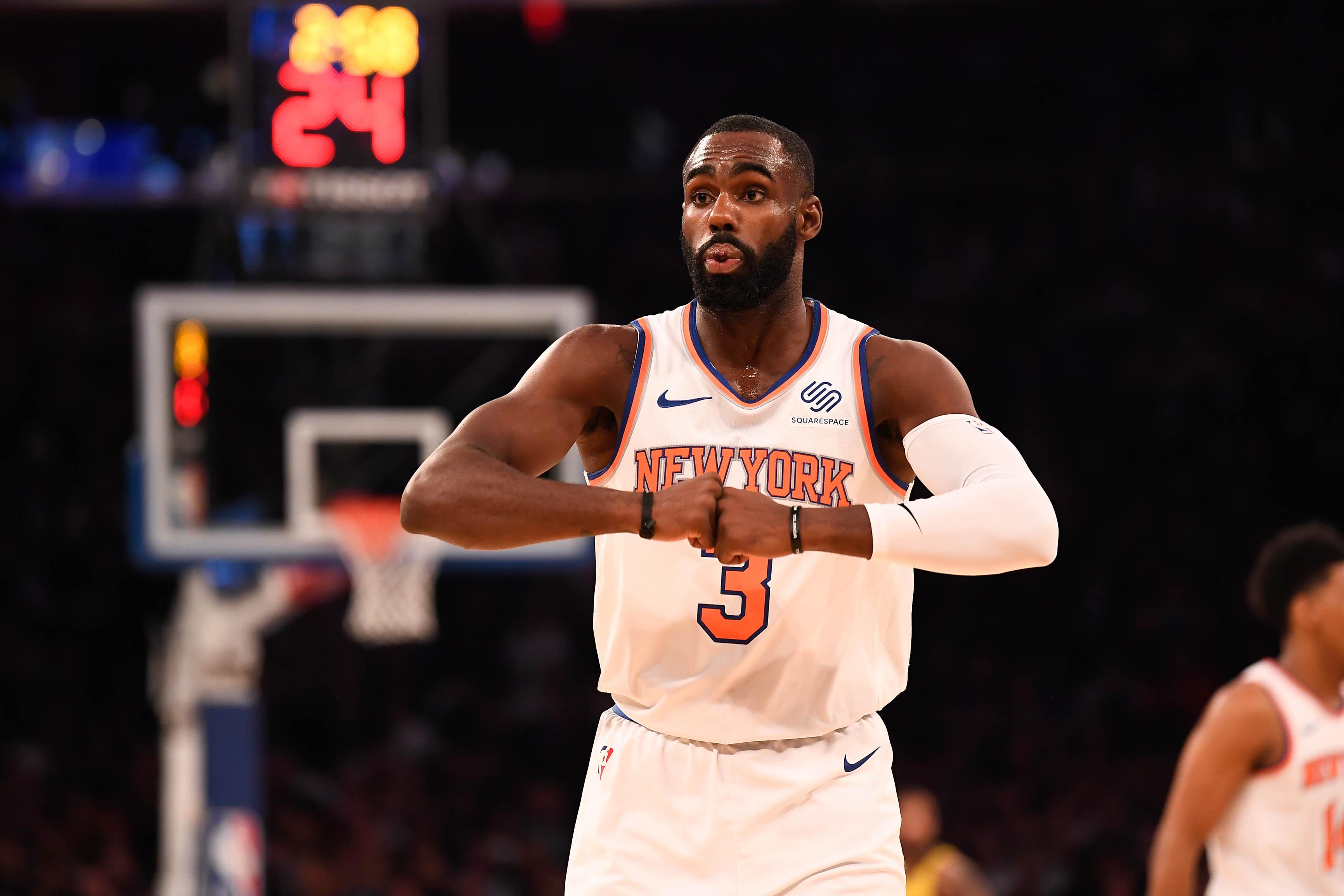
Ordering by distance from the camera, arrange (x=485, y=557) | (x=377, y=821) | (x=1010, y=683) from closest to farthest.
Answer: (x=485, y=557) < (x=377, y=821) < (x=1010, y=683)

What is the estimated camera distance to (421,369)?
15695mm

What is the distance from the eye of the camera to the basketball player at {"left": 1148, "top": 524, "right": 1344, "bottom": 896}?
5.05 m

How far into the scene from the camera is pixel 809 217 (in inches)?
148

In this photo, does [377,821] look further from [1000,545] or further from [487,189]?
[1000,545]

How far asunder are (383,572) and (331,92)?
104 inches

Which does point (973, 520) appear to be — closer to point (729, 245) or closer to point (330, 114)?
point (729, 245)

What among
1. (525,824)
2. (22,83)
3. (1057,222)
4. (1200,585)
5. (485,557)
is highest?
(22,83)

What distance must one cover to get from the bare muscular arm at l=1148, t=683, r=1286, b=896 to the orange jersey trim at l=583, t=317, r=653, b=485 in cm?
242

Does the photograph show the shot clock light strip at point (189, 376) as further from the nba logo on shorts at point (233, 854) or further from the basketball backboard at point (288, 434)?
the nba logo on shorts at point (233, 854)

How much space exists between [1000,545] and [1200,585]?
13071 mm

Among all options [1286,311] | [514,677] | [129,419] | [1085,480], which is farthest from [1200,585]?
[129,419]

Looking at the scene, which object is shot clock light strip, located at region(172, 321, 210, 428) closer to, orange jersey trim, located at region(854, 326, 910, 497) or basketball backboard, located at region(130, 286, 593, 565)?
basketball backboard, located at region(130, 286, 593, 565)

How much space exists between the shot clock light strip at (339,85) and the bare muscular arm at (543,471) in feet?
18.2

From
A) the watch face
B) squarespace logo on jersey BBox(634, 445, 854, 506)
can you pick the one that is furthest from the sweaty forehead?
the watch face
